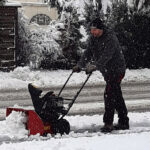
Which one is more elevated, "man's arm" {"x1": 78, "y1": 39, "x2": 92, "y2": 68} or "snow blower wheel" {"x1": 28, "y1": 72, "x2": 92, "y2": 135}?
"man's arm" {"x1": 78, "y1": 39, "x2": 92, "y2": 68}

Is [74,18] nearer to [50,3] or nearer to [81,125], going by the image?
[50,3]

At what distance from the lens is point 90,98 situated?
1204 cm

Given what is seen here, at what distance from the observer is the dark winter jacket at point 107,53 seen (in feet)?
23.8

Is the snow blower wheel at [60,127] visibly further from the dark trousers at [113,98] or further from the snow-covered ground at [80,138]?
the dark trousers at [113,98]

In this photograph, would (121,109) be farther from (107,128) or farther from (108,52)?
(108,52)

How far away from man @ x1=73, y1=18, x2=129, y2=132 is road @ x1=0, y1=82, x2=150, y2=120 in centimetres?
223

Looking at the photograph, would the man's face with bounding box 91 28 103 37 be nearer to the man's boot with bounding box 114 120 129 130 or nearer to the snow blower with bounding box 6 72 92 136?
the snow blower with bounding box 6 72 92 136

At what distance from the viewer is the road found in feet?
34.1

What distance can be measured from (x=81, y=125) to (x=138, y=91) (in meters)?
5.62

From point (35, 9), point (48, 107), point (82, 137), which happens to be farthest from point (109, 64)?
point (35, 9)

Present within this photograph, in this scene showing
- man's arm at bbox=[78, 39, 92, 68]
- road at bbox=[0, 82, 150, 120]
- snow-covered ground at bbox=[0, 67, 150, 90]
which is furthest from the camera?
snow-covered ground at bbox=[0, 67, 150, 90]

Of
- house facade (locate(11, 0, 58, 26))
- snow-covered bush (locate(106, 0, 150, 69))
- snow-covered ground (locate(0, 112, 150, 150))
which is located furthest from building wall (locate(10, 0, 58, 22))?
snow-covered ground (locate(0, 112, 150, 150))

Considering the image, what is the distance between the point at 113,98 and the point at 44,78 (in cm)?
837

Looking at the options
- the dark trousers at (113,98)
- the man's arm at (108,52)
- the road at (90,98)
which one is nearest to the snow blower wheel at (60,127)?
the dark trousers at (113,98)
